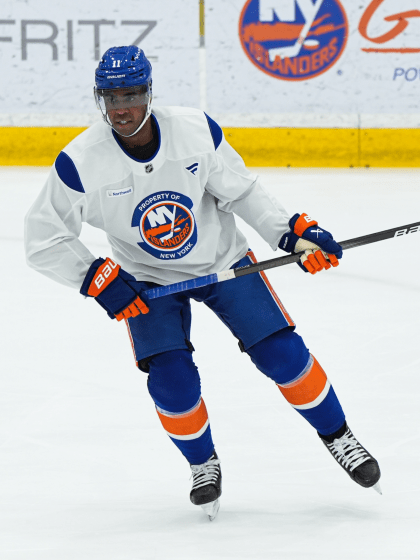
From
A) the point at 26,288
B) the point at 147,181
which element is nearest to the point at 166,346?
the point at 147,181

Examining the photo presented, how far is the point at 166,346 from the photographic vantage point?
1.85 meters

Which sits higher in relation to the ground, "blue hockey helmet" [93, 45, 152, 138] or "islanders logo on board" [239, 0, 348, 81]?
"blue hockey helmet" [93, 45, 152, 138]

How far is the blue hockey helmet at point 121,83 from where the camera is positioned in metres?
1.82

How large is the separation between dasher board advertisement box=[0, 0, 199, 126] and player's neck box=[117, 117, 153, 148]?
5106 millimetres

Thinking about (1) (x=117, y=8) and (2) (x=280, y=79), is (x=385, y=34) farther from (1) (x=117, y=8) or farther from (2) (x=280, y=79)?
(1) (x=117, y=8)

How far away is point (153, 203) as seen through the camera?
6.23 ft

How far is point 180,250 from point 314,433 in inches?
25.9

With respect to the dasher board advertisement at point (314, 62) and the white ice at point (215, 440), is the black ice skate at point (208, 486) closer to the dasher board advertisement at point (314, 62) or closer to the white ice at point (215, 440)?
the white ice at point (215, 440)

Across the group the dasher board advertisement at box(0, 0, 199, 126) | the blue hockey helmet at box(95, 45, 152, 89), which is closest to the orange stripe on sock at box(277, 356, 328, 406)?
the blue hockey helmet at box(95, 45, 152, 89)

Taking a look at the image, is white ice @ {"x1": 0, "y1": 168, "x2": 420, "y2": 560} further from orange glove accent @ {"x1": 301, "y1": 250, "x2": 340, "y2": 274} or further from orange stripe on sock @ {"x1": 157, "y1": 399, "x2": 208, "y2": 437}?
orange glove accent @ {"x1": 301, "y1": 250, "x2": 340, "y2": 274}

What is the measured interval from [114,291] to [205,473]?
0.45 m

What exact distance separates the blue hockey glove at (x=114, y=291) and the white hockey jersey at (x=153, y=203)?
0.05 metres

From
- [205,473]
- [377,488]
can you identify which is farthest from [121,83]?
[377,488]

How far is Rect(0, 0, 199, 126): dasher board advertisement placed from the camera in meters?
6.87
